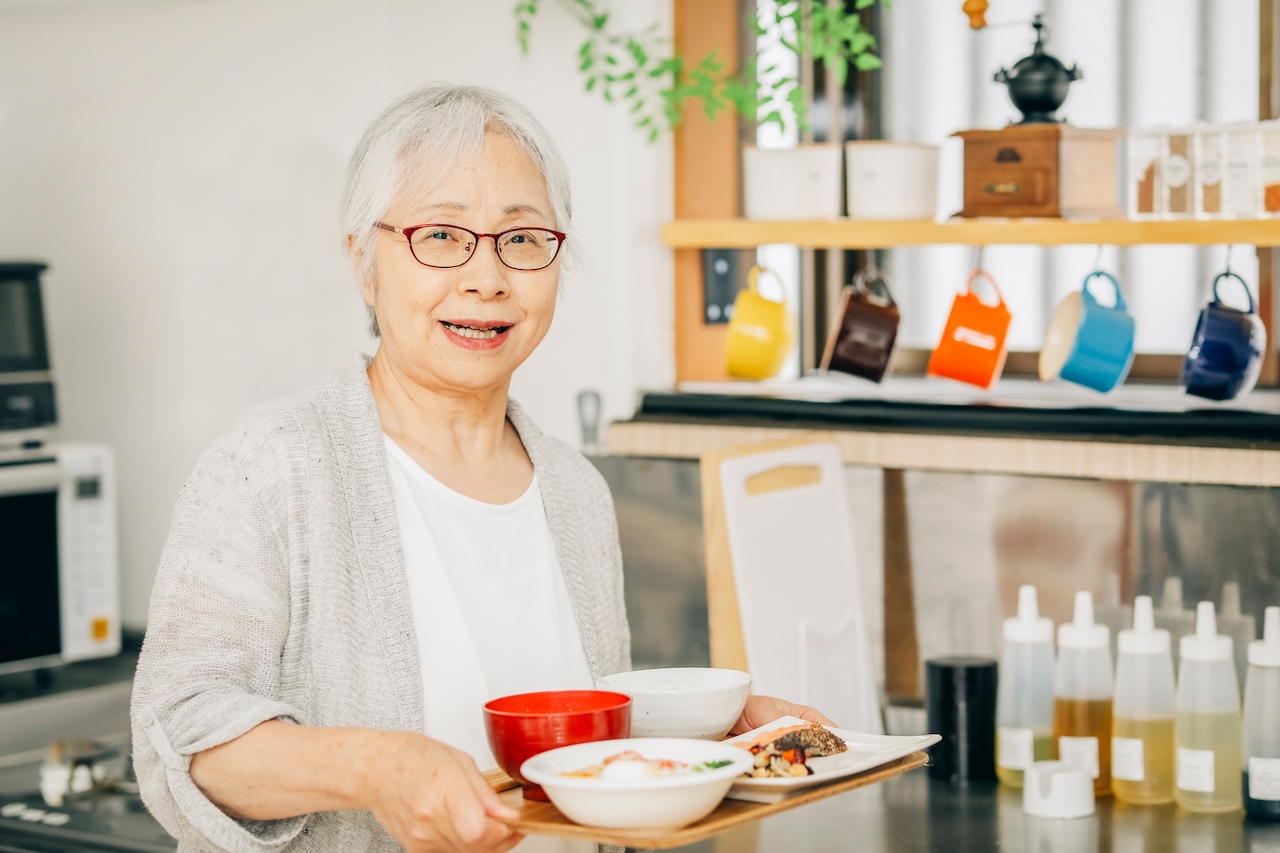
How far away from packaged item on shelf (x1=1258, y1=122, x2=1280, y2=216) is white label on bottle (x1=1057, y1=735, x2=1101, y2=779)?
778 millimetres

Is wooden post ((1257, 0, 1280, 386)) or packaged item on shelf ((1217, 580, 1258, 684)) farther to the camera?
wooden post ((1257, 0, 1280, 386))

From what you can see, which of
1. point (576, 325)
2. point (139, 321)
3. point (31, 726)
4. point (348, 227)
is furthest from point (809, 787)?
point (139, 321)

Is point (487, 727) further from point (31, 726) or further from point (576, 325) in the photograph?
point (31, 726)

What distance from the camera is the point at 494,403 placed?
4.12 ft

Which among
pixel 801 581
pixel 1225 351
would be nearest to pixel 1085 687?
pixel 801 581

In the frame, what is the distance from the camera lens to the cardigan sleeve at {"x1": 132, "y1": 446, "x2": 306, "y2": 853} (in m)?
0.97

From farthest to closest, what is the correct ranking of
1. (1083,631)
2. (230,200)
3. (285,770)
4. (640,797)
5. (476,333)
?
(230,200) → (1083,631) → (476,333) → (285,770) → (640,797)

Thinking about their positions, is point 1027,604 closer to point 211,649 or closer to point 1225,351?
point 1225,351

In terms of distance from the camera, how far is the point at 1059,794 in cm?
165

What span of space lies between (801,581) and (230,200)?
1472 millimetres

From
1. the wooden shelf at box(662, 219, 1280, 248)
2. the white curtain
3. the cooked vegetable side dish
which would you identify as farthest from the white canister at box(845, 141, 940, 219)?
the cooked vegetable side dish

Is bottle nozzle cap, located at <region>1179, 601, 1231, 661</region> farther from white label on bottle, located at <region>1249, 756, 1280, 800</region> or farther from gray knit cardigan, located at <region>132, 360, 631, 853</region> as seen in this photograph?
gray knit cardigan, located at <region>132, 360, 631, 853</region>

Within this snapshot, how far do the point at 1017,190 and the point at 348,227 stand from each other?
3.83ft

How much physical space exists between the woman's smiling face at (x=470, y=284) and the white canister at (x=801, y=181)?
1.03 meters
